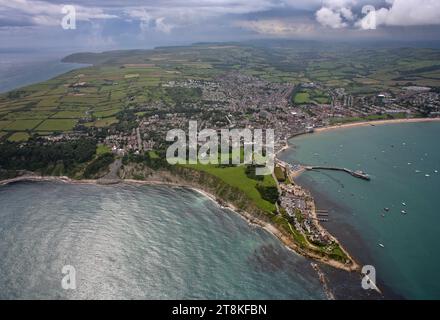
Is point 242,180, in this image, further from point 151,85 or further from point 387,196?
point 151,85

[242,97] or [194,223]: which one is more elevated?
[242,97]

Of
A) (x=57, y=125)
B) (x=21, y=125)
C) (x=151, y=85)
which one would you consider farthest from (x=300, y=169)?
(x=151, y=85)

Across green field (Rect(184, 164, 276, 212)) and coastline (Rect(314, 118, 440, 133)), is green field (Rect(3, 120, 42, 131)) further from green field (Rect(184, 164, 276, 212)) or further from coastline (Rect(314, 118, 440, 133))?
coastline (Rect(314, 118, 440, 133))

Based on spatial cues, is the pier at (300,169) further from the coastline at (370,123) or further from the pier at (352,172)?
the coastline at (370,123)

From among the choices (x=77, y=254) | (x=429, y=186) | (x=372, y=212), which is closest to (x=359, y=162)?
(x=429, y=186)

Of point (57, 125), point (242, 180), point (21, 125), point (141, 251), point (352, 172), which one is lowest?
point (141, 251)

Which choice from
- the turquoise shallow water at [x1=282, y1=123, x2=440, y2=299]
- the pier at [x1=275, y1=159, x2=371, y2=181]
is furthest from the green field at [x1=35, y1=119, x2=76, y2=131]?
the turquoise shallow water at [x1=282, y1=123, x2=440, y2=299]
